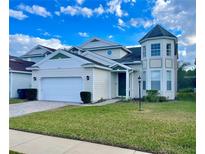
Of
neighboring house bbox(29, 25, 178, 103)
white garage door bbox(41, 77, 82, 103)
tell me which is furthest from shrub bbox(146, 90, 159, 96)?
white garage door bbox(41, 77, 82, 103)

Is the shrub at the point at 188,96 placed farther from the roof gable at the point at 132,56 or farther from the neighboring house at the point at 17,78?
the neighboring house at the point at 17,78

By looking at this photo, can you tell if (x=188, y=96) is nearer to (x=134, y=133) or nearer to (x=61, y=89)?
(x=134, y=133)

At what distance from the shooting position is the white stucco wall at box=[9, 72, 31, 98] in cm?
1623

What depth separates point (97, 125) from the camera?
591 cm

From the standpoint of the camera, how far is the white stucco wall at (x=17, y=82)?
53.2ft

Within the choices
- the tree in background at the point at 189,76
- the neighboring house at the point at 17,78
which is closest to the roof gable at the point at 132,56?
the neighboring house at the point at 17,78

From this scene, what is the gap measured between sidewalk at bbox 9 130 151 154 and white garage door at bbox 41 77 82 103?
8.75m

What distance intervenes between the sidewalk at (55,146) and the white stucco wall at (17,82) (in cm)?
1270

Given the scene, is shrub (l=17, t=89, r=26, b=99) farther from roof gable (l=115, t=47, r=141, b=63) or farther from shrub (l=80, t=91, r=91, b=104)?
roof gable (l=115, t=47, r=141, b=63)

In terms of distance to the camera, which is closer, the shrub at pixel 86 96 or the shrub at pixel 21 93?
the shrub at pixel 86 96

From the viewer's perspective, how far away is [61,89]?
46.1 ft

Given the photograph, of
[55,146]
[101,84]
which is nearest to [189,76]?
[55,146]
